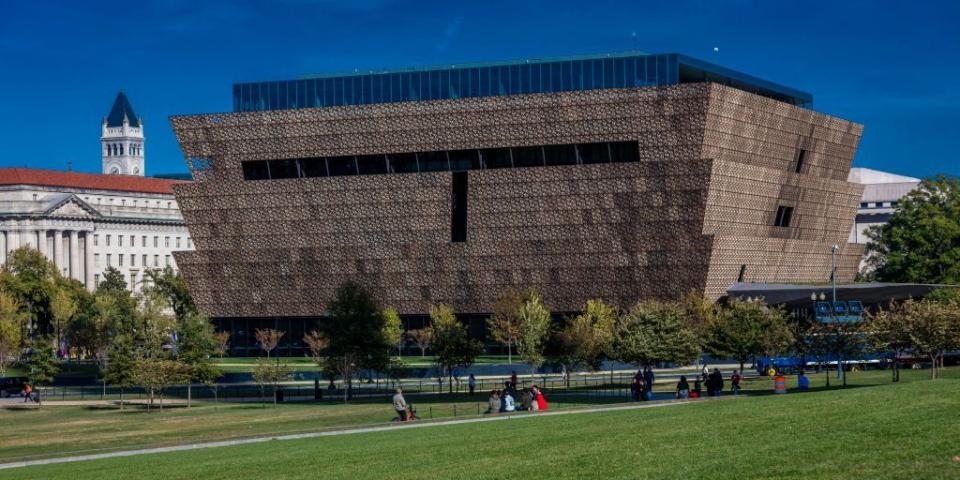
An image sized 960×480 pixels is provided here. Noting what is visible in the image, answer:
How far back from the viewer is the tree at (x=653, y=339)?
84.1 m

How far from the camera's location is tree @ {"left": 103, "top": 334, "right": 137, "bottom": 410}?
94.1m

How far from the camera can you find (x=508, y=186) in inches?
5290

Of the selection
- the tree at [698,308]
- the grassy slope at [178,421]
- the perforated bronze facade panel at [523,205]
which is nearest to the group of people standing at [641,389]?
the grassy slope at [178,421]

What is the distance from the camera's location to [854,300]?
122m

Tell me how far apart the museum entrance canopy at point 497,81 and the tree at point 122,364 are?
50.6 metres

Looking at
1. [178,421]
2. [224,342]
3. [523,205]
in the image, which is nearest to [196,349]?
[178,421]

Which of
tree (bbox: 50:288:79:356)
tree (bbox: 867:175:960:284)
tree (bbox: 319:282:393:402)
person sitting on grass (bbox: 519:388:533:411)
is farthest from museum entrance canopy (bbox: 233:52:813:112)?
person sitting on grass (bbox: 519:388:533:411)

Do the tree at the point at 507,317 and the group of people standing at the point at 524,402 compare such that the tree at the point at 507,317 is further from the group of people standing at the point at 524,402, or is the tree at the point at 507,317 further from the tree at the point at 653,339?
the group of people standing at the point at 524,402

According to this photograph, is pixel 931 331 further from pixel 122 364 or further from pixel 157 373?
pixel 122 364

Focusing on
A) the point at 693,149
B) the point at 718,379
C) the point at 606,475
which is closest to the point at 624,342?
the point at 718,379

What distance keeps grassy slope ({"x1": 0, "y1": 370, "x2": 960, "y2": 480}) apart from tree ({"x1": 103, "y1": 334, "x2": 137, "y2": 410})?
50118 mm

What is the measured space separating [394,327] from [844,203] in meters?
52.4

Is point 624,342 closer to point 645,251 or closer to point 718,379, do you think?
point 718,379

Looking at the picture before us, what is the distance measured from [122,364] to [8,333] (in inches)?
1283
